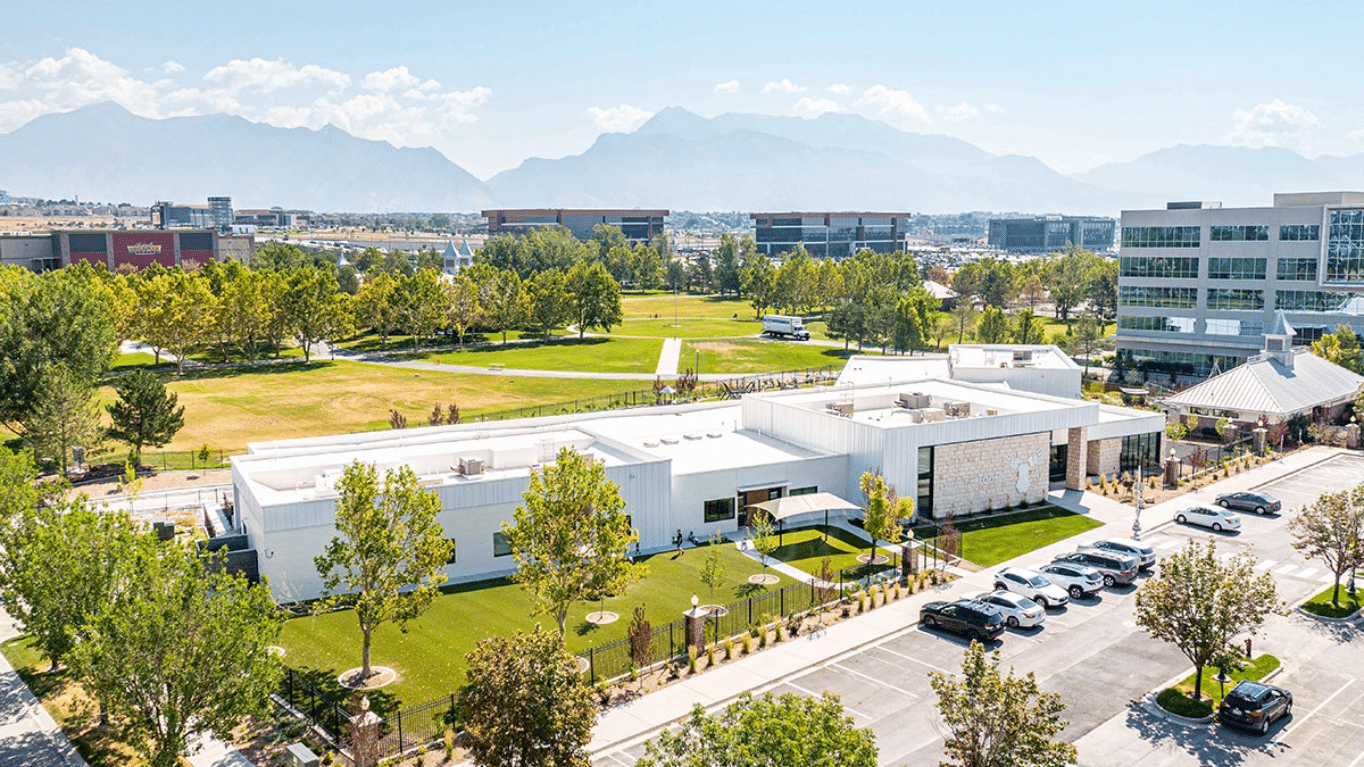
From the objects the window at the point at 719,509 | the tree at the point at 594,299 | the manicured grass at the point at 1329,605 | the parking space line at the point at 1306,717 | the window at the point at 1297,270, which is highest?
the window at the point at 1297,270

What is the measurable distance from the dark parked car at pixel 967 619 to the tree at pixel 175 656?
22.2m

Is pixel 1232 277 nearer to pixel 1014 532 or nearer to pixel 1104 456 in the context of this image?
pixel 1104 456

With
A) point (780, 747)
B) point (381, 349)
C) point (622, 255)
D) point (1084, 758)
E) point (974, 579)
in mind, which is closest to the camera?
point (780, 747)

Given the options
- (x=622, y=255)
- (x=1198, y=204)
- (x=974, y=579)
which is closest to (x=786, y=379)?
(x=1198, y=204)

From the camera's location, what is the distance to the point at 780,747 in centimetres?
1606

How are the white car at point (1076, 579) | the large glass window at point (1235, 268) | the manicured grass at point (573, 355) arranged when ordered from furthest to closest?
the manicured grass at point (573, 355) → the large glass window at point (1235, 268) → the white car at point (1076, 579)

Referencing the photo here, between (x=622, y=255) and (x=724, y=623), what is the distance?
550ft

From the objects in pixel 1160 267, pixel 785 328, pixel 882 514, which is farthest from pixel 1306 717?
pixel 785 328

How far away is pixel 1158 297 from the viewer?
324ft

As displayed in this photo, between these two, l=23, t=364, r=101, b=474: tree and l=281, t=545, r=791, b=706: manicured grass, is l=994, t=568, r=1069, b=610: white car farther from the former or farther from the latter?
l=23, t=364, r=101, b=474: tree

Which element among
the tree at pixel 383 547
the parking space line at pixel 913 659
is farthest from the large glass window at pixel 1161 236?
the tree at pixel 383 547

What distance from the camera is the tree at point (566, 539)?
31391mm

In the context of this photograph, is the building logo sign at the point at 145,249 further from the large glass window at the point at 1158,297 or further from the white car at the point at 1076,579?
the white car at the point at 1076,579

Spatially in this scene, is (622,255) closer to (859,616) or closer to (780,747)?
(859,616)
